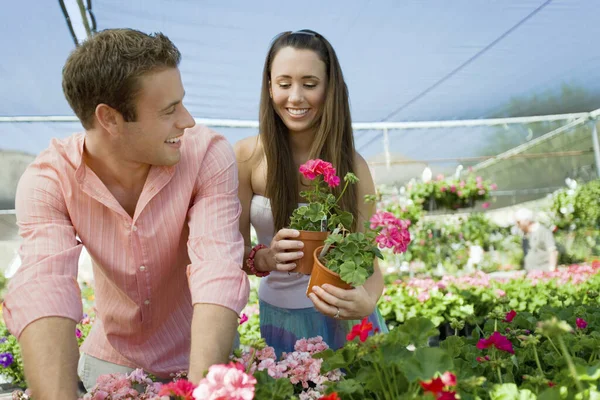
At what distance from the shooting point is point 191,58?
5922 millimetres

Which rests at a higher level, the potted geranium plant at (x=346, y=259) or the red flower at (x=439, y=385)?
the potted geranium plant at (x=346, y=259)

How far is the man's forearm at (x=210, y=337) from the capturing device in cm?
109

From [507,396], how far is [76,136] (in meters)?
1.10

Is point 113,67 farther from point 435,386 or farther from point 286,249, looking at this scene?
point 435,386

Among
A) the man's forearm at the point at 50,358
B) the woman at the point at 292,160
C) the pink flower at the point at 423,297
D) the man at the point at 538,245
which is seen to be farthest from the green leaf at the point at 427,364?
the man at the point at 538,245

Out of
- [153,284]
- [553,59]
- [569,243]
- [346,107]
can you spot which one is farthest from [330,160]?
[569,243]

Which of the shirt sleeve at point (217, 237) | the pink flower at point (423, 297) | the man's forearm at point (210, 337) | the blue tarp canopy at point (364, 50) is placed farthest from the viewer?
the blue tarp canopy at point (364, 50)

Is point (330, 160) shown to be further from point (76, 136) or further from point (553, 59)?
point (553, 59)

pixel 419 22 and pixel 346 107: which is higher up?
pixel 419 22

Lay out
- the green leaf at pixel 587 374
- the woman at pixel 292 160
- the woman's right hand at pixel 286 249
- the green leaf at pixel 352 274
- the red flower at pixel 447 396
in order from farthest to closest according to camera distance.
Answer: the woman at pixel 292 160, the woman's right hand at pixel 286 249, the green leaf at pixel 352 274, the green leaf at pixel 587 374, the red flower at pixel 447 396

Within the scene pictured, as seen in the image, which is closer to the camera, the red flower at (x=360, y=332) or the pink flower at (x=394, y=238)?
the red flower at (x=360, y=332)

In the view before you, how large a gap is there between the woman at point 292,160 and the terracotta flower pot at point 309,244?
0.08 m

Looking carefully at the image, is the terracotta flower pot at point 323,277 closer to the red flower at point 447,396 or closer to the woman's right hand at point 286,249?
the woman's right hand at point 286,249

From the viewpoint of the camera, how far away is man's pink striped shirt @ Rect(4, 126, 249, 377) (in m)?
1.19
